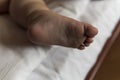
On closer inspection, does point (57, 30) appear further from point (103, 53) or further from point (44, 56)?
point (103, 53)

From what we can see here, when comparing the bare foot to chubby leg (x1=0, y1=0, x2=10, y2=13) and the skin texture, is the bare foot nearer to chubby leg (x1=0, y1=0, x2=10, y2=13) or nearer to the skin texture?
the skin texture

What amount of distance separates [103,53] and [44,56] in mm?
194

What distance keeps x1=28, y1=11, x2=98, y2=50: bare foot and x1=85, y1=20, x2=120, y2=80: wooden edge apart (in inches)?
3.9

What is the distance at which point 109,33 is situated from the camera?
0.75 m

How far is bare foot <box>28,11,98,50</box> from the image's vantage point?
55 centimetres

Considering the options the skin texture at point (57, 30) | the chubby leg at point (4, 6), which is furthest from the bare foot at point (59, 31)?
the chubby leg at point (4, 6)

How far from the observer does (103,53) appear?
70 cm

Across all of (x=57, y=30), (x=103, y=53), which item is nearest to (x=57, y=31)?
(x=57, y=30)

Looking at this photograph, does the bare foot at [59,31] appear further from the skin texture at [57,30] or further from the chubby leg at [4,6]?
the chubby leg at [4,6]

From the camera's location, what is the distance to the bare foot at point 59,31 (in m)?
0.55

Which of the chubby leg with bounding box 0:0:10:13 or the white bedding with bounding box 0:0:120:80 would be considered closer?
the white bedding with bounding box 0:0:120:80

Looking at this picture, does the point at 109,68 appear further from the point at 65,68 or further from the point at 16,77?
the point at 16,77

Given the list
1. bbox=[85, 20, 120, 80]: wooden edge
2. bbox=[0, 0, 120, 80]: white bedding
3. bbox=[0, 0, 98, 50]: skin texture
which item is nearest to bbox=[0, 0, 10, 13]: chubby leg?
bbox=[0, 0, 120, 80]: white bedding

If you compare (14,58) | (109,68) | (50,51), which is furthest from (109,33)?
(14,58)
